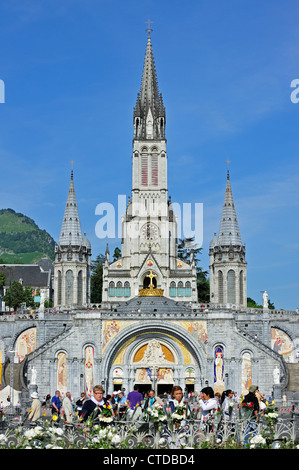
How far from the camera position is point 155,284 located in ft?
267

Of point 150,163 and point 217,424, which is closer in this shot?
point 217,424

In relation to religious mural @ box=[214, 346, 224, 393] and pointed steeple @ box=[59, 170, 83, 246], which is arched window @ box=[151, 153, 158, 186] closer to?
pointed steeple @ box=[59, 170, 83, 246]

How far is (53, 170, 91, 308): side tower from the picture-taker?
78.1 meters

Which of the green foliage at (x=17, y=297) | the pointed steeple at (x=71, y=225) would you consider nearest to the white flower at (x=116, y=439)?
the pointed steeple at (x=71, y=225)

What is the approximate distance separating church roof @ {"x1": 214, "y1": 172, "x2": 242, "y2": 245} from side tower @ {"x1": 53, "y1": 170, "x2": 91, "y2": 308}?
49.6 ft

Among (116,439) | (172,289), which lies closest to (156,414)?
(116,439)

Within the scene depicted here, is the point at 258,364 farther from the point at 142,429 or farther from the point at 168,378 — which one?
the point at 142,429

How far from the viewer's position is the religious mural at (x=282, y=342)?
199ft

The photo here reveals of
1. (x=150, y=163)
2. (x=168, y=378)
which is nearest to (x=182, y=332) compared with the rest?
(x=168, y=378)

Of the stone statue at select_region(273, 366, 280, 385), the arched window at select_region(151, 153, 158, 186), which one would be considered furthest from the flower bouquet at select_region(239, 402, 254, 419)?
the arched window at select_region(151, 153, 158, 186)

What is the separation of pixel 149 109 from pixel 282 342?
38003mm

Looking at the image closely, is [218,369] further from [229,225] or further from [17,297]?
[17,297]
